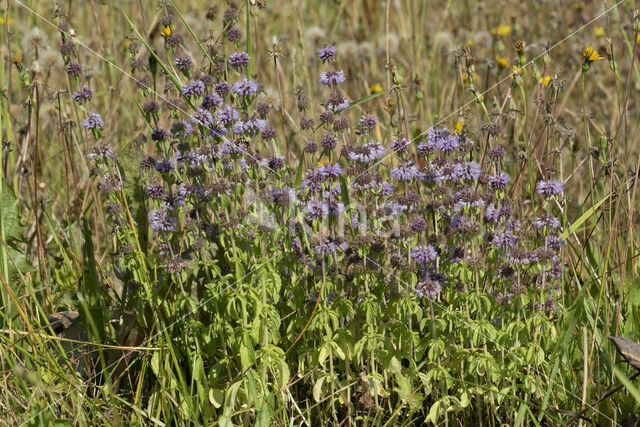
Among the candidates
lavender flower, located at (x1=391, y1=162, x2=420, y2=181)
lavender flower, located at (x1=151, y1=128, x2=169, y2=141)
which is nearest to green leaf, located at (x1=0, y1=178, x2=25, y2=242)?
lavender flower, located at (x1=151, y1=128, x2=169, y2=141)

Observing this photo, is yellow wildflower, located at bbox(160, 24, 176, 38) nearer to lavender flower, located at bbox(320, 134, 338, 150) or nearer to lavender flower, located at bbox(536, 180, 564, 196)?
lavender flower, located at bbox(320, 134, 338, 150)

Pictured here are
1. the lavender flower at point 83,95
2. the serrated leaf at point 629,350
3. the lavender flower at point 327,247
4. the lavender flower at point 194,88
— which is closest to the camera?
the serrated leaf at point 629,350

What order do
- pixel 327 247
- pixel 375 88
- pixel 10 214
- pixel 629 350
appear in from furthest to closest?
pixel 375 88
pixel 10 214
pixel 327 247
pixel 629 350

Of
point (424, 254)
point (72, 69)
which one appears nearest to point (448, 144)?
point (424, 254)

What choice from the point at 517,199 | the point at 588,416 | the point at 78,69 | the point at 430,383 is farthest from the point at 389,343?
the point at 78,69

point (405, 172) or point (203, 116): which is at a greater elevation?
point (203, 116)

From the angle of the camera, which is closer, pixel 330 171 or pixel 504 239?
pixel 330 171

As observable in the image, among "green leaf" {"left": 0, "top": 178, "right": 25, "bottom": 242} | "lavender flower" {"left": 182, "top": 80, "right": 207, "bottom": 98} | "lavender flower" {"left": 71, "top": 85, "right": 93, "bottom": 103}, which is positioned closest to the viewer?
"lavender flower" {"left": 182, "top": 80, "right": 207, "bottom": 98}

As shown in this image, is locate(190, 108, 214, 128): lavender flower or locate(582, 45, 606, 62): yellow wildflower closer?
locate(190, 108, 214, 128): lavender flower

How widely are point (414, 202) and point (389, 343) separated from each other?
48 cm

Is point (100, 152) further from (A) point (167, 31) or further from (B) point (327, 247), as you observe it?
(B) point (327, 247)

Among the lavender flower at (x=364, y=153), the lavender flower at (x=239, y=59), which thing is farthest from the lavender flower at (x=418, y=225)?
the lavender flower at (x=239, y=59)

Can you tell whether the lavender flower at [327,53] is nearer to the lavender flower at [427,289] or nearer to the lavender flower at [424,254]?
the lavender flower at [424,254]

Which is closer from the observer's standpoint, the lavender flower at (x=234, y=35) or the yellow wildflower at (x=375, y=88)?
the lavender flower at (x=234, y=35)
